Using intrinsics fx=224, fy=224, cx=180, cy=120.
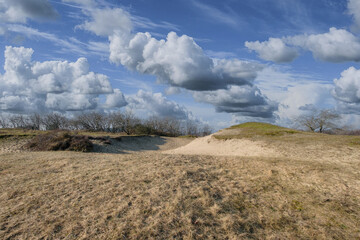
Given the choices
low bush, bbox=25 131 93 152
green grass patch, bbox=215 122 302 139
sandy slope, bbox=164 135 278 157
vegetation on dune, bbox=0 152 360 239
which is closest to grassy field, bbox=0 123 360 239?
vegetation on dune, bbox=0 152 360 239

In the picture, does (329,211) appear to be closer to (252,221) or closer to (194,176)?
(252,221)

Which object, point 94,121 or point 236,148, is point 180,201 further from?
point 94,121

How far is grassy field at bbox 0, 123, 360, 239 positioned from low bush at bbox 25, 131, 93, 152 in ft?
32.2

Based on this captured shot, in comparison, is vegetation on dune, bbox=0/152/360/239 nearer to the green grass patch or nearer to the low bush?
the low bush

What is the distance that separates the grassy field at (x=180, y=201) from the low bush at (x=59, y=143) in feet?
32.2

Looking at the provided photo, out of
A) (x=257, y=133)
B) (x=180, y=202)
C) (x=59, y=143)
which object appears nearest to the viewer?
(x=180, y=202)

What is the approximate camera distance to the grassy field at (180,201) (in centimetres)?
522

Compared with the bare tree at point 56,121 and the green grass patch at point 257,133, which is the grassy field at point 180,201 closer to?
the green grass patch at point 257,133

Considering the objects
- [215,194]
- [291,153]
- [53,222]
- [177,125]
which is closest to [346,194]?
[215,194]

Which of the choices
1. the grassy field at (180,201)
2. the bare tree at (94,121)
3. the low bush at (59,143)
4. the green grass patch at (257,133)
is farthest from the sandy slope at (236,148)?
the bare tree at (94,121)

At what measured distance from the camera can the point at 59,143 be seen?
20.8 m

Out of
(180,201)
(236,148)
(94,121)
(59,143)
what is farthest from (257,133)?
(94,121)

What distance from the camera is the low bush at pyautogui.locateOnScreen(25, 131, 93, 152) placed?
811 inches

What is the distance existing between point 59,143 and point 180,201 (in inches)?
716
